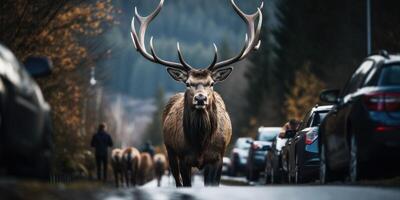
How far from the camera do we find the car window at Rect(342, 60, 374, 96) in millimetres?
16016

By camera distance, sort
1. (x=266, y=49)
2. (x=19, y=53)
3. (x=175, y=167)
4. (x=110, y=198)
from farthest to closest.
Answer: (x=266, y=49) < (x=19, y=53) < (x=175, y=167) < (x=110, y=198)

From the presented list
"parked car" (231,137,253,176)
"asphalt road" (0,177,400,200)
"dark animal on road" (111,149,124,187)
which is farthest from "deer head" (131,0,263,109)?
"parked car" (231,137,253,176)

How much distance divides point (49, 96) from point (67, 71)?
219cm

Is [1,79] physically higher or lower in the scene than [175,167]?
higher

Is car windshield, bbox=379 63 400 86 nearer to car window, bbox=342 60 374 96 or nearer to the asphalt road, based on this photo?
car window, bbox=342 60 374 96

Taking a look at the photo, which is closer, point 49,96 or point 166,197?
point 166,197

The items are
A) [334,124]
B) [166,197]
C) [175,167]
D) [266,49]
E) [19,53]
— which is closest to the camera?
[166,197]

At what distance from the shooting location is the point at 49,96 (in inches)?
1430

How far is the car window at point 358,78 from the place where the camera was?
16016mm

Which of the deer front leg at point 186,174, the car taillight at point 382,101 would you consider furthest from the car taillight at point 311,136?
the car taillight at point 382,101

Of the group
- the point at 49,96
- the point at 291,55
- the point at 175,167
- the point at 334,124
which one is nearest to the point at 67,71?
the point at 49,96

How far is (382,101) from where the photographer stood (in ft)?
49.9

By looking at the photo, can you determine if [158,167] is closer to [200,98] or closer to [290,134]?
[290,134]

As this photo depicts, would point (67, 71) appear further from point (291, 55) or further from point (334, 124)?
point (291, 55)
